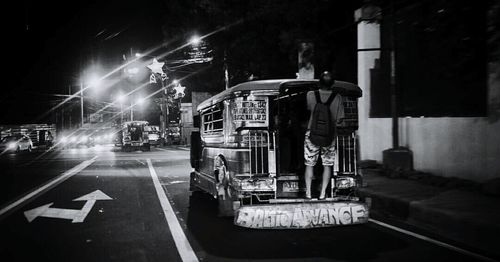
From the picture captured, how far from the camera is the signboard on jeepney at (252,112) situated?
7.09 metres

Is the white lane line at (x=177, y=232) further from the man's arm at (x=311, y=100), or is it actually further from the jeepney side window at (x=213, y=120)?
the man's arm at (x=311, y=100)

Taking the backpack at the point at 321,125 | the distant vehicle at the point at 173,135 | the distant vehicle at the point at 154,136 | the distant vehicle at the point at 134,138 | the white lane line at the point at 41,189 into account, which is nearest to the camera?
the backpack at the point at 321,125

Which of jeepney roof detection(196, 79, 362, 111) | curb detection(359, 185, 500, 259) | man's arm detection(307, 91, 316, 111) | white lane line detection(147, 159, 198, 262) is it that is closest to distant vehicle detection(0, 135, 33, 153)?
white lane line detection(147, 159, 198, 262)

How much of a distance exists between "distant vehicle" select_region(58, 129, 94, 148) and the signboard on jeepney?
145 ft

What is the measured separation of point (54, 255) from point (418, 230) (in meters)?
5.55

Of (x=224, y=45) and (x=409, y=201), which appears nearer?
(x=409, y=201)

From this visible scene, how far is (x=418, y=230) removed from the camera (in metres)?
7.71

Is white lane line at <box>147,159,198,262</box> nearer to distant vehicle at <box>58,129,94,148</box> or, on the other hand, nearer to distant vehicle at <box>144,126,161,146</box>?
distant vehicle at <box>144,126,161,146</box>

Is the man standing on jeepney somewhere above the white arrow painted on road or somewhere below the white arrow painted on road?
above

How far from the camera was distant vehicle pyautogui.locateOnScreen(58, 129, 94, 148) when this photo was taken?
47.9 m

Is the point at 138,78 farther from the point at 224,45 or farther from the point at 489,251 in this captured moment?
the point at 489,251

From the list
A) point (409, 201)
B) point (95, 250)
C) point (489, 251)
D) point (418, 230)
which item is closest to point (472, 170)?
point (409, 201)

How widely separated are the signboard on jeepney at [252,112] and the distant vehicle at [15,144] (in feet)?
127

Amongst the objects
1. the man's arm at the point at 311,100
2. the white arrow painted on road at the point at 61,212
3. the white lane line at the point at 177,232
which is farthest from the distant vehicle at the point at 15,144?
the man's arm at the point at 311,100
